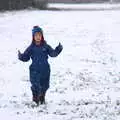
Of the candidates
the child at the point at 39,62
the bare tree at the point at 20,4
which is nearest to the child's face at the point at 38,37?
the child at the point at 39,62

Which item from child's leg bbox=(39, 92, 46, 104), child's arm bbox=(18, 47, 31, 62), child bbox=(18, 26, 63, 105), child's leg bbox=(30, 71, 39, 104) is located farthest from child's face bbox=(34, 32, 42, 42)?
child's leg bbox=(39, 92, 46, 104)

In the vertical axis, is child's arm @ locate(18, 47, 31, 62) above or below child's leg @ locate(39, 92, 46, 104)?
above

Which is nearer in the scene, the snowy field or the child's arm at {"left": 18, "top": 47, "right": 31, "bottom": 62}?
the snowy field

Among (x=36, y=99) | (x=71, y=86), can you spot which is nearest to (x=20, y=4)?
(x=71, y=86)

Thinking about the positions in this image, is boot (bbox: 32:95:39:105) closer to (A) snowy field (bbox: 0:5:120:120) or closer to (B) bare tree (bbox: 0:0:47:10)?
(A) snowy field (bbox: 0:5:120:120)

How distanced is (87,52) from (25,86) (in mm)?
8618

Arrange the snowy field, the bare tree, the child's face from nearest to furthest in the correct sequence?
the snowy field, the child's face, the bare tree

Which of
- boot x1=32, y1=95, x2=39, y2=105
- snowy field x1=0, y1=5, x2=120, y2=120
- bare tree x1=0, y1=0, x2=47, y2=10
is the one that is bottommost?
snowy field x1=0, y1=5, x2=120, y2=120

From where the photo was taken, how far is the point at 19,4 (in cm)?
6397

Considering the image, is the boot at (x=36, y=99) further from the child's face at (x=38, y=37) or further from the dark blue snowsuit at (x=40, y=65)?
the child's face at (x=38, y=37)

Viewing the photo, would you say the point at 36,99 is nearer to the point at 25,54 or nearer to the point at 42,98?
the point at 42,98

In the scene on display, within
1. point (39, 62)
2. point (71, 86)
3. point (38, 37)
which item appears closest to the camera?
point (38, 37)

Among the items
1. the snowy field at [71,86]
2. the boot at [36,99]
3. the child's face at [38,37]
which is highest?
the child's face at [38,37]

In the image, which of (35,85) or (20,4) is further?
(20,4)
